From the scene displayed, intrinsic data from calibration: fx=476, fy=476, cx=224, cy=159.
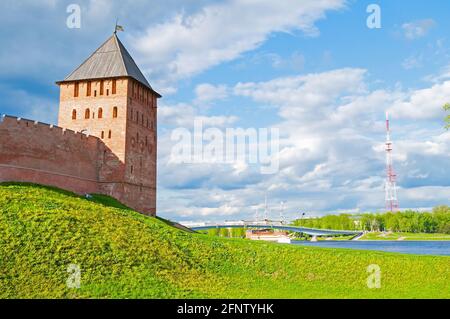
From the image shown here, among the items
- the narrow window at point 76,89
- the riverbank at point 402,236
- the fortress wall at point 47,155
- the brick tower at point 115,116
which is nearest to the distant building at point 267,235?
the riverbank at point 402,236

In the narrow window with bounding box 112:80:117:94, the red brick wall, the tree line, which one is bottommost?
the tree line

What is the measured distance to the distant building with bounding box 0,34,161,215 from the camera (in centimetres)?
3141

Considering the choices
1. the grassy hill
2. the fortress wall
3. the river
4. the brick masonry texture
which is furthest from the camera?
the river

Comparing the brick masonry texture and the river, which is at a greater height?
the brick masonry texture

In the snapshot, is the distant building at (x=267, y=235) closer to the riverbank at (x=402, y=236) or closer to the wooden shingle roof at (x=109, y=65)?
the riverbank at (x=402, y=236)

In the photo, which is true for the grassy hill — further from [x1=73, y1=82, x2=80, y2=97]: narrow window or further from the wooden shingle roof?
the wooden shingle roof

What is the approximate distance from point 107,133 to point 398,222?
74340 millimetres

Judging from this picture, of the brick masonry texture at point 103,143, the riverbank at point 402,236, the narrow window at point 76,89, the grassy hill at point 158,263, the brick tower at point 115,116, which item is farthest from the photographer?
the riverbank at point 402,236

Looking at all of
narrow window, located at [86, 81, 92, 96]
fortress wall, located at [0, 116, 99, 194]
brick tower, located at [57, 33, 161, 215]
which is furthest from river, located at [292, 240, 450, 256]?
narrow window, located at [86, 81, 92, 96]

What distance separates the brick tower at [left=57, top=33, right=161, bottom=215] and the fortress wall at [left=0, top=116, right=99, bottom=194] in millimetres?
1244

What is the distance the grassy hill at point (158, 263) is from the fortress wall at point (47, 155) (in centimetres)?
379

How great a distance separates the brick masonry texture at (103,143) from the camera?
97.7 feet
